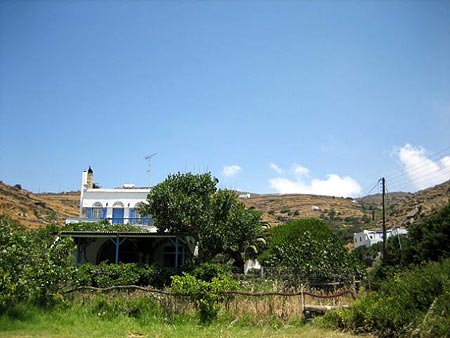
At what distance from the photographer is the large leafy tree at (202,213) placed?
912 inches

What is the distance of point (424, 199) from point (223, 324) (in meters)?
58.8

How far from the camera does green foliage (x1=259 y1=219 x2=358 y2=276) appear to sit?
20.8 m

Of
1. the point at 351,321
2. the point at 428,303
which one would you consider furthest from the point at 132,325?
the point at 428,303

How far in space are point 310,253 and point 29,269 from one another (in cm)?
1282

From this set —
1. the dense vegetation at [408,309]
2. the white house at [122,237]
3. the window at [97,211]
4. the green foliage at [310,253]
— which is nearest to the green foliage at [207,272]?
the white house at [122,237]

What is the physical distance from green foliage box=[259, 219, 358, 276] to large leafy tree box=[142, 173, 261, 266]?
191 centimetres

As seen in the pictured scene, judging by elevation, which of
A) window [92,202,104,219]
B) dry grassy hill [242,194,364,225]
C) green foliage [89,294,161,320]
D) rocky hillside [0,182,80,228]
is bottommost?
green foliage [89,294,161,320]

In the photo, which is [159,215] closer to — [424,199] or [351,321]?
[351,321]

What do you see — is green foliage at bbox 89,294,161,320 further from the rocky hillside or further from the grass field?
the rocky hillside

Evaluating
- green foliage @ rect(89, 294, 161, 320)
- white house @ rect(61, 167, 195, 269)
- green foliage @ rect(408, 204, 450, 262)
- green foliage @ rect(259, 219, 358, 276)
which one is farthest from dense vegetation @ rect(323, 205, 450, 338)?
white house @ rect(61, 167, 195, 269)

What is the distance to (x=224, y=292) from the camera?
1380 centimetres

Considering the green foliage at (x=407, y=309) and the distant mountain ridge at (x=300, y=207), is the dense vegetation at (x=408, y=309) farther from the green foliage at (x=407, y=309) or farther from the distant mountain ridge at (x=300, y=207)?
the distant mountain ridge at (x=300, y=207)

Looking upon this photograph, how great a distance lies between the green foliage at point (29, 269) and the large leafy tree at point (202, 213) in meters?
8.65

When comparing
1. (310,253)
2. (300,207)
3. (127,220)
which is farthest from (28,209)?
(300,207)
